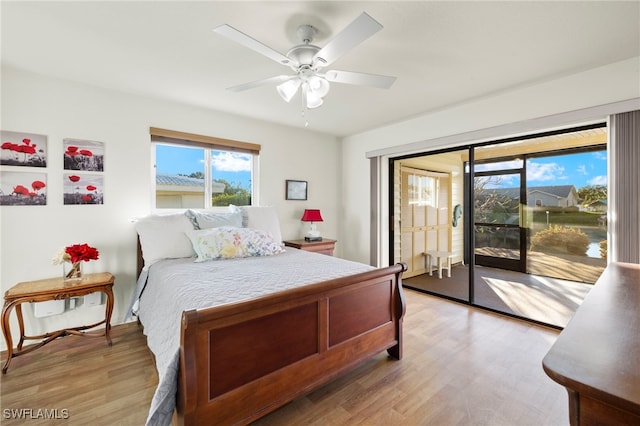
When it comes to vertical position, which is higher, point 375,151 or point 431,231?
point 375,151

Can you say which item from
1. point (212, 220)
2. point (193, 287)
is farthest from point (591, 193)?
point (212, 220)

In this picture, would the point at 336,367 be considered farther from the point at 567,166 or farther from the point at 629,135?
the point at 567,166

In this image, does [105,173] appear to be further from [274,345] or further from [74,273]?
[274,345]

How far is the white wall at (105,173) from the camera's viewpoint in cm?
245

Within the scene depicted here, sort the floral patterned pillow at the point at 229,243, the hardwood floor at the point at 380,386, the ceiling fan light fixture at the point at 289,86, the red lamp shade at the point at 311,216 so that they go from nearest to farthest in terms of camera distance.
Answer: the hardwood floor at the point at 380,386 → the ceiling fan light fixture at the point at 289,86 → the floral patterned pillow at the point at 229,243 → the red lamp shade at the point at 311,216

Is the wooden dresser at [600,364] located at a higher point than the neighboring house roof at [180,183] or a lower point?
lower

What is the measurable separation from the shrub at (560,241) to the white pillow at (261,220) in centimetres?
338

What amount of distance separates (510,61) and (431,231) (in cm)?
278

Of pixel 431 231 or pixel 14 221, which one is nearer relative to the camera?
pixel 14 221

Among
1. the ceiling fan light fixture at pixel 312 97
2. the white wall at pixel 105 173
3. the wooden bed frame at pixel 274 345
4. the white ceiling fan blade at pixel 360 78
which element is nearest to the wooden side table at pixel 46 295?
the white wall at pixel 105 173

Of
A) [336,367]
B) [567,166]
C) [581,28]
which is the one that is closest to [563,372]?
[336,367]

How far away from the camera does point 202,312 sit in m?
1.27

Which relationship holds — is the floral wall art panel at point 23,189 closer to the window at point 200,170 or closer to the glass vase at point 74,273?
the glass vase at point 74,273

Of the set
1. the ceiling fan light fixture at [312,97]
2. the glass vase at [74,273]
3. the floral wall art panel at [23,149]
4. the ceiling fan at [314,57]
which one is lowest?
the glass vase at [74,273]
